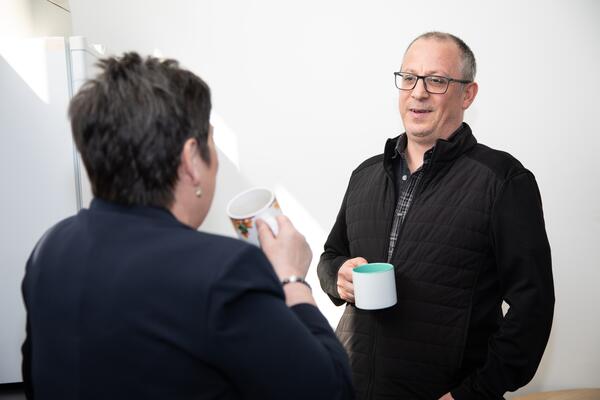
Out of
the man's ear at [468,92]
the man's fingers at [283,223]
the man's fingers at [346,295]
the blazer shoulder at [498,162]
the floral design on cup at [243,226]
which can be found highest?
the man's ear at [468,92]

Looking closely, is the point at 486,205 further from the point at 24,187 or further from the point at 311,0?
the point at 24,187

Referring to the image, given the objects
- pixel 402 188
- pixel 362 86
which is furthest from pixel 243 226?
pixel 362 86

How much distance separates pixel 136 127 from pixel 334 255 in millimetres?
1112

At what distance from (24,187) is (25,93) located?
0.34 metres

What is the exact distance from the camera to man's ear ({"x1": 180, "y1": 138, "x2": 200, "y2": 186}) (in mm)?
792

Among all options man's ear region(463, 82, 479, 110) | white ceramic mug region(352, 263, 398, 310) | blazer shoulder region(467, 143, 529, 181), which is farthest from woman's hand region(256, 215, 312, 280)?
man's ear region(463, 82, 479, 110)

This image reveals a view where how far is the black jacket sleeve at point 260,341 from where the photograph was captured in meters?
0.69

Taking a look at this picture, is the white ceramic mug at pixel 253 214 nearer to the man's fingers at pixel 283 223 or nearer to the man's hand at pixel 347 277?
the man's fingers at pixel 283 223

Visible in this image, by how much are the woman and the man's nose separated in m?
0.86

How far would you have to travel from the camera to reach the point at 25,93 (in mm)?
1997

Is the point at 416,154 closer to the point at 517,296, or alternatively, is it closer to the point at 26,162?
the point at 517,296

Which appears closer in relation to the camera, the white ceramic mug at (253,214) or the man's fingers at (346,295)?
the white ceramic mug at (253,214)

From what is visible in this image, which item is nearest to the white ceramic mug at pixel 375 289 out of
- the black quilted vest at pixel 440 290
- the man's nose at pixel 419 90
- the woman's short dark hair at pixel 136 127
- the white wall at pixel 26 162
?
the black quilted vest at pixel 440 290

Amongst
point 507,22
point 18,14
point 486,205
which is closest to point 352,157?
point 507,22
